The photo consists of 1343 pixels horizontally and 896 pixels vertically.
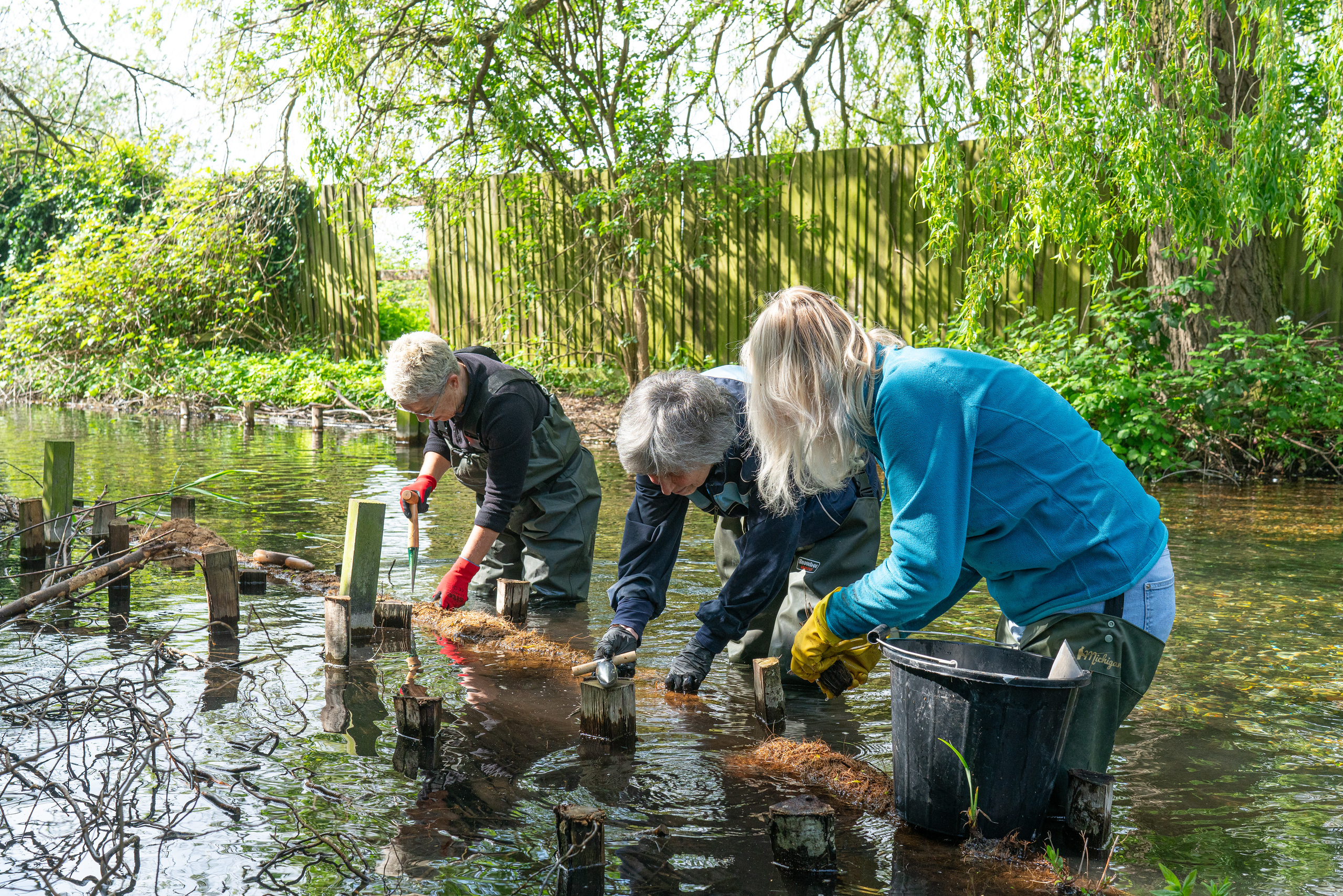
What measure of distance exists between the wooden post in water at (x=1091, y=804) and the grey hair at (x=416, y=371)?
9.38 feet

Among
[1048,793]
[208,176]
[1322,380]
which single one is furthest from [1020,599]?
[208,176]

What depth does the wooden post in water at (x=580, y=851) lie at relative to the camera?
2.56m

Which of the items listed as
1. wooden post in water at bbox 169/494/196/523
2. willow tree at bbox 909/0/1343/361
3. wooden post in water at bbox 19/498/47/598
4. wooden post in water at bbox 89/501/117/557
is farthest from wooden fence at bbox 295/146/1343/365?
wooden post in water at bbox 19/498/47/598

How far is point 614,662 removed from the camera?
3490 mm

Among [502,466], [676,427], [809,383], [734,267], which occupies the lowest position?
[502,466]

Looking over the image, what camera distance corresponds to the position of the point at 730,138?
484 inches

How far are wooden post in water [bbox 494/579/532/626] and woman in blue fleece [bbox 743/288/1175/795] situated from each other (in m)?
2.46

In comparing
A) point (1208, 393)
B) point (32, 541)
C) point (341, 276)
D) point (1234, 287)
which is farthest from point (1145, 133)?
point (341, 276)

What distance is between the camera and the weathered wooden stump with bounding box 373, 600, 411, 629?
468cm

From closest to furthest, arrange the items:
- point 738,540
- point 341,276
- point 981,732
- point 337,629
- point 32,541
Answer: point 981,732 → point 738,540 → point 337,629 → point 32,541 → point 341,276

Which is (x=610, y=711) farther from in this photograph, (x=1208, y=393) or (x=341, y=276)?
(x=341, y=276)

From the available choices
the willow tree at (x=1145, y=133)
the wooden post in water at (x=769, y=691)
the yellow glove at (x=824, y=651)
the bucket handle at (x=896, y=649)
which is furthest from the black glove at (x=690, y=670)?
the willow tree at (x=1145, y=133)

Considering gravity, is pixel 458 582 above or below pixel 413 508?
below

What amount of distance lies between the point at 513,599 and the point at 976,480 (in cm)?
288
